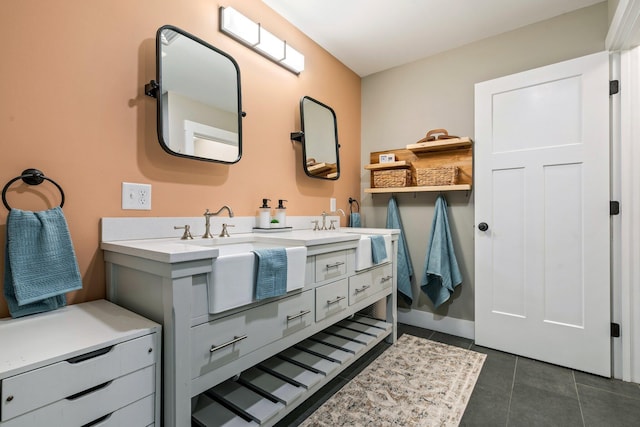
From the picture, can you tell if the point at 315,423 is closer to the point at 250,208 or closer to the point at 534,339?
the point at 250,208

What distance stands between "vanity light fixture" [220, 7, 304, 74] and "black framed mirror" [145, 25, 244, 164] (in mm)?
187

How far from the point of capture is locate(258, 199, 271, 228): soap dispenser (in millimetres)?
1926

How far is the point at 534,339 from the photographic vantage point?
2.14m

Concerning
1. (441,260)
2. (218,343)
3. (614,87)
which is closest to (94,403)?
(218,343)

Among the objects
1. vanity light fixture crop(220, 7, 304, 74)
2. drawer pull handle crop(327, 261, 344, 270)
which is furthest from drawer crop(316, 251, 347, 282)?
vanity light fixture crop(220, 7, 304, 74)

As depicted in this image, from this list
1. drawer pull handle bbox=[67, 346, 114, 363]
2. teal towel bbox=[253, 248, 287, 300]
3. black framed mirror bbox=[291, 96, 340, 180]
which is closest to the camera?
drawer pull handle bbox=[67, 346, 114, 363]

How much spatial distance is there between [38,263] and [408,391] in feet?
5.91

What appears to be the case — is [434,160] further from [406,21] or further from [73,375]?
[73,375]

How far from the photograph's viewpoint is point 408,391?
1.71 metres

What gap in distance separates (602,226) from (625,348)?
747 millimetres

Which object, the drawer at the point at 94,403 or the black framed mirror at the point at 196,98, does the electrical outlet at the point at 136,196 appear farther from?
the drawer at the point at 94,403

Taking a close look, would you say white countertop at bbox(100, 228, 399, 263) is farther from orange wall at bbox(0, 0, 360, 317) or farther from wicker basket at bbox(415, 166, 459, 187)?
wicker basket at bbox(415, 166, 459, 187)

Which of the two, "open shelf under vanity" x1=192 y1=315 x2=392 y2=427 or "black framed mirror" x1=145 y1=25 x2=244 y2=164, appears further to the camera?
"black framed mirror" x1=145 y1=25 x2=244 y2=164

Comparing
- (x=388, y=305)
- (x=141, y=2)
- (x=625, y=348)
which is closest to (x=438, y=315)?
(x=388, y=305)
